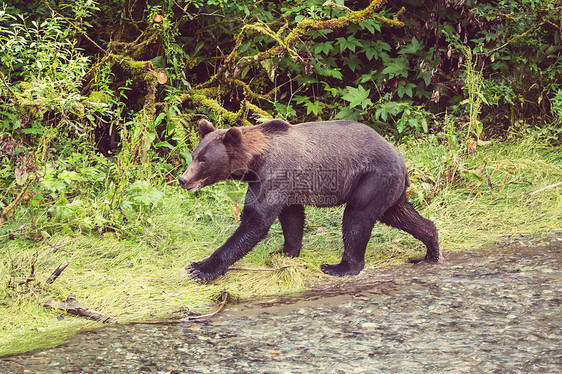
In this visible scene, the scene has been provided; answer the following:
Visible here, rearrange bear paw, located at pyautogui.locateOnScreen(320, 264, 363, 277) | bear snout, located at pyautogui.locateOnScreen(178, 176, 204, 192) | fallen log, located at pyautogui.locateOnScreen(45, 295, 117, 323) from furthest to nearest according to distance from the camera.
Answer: bear paw, located at pyautogui.locateOnScreen(320, 264, 363, 277) < bear snout, located at pyautogui.locateOnScreen(178, 176, 204, 192) < fallen log, located at pyautogui.locateOnScreen(45, 295, 117, 323)

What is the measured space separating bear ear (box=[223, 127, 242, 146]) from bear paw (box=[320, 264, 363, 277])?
1.26 m

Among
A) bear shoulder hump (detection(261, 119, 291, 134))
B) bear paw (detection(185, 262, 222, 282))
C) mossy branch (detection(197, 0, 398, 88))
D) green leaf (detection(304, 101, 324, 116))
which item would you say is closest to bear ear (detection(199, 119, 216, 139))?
bear shoulder hump (detection(261, 119, 291, 134))

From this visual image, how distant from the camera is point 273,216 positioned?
16.4ft

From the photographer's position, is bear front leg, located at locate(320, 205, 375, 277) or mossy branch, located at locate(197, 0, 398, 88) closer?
bear front leg, located at locate(320, 205, 375, 277)

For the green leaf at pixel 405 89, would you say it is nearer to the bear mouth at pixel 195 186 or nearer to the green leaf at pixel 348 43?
the green leaf at pixel 348 43

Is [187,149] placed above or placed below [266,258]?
above

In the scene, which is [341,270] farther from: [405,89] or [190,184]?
[405,89]

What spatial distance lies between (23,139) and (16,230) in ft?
4.16

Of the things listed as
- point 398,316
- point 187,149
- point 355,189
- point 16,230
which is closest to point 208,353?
point 398,316

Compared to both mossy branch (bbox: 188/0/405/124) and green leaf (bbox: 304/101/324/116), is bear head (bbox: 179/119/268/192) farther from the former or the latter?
green leaf (bbox: 304/101/324/116)

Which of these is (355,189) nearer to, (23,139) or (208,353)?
(208,353)

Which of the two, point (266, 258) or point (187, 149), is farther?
point (187, 149)

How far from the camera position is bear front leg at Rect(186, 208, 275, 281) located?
4.92 meters

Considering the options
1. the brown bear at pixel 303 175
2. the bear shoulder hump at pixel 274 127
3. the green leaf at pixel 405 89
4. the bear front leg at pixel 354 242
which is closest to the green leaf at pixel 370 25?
the green leaf at pixel 405 89
